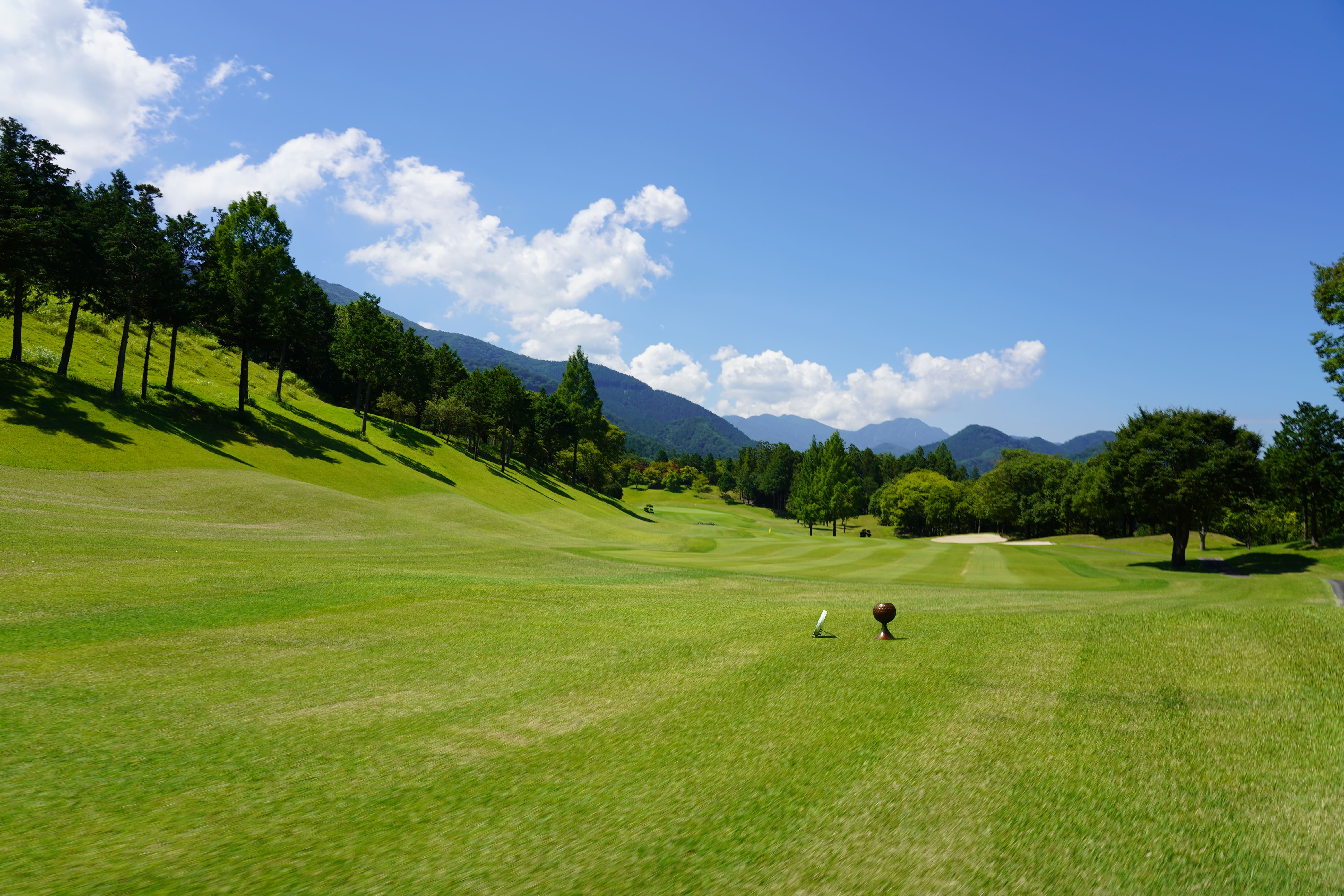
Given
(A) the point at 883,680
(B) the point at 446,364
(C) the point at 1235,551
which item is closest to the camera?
(A) the point at 883,680

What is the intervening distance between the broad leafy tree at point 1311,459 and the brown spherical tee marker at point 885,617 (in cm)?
5803

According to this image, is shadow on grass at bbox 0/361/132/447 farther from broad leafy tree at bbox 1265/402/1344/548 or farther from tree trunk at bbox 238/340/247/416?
broad leafy tree at bbox 1265/402/1344/548

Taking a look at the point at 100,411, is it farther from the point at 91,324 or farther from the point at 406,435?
the point at 406,435

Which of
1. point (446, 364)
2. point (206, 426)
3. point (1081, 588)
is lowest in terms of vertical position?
point (1081, 588)

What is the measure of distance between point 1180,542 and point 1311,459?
2221 centimetres

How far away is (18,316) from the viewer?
3881cm

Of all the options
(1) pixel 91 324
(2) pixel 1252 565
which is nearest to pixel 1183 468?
(2) pixel 1252 565

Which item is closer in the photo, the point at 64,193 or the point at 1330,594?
the point at 1330,594

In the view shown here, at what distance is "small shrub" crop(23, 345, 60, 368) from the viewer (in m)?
42.0

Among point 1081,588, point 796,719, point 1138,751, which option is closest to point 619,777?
point 796,719

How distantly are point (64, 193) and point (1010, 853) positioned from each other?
6423cm

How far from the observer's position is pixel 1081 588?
91.7ft

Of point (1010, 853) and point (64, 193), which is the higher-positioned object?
point (64, 193)

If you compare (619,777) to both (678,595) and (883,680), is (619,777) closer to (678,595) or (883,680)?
(883,680)
